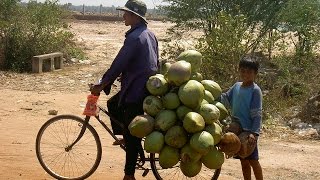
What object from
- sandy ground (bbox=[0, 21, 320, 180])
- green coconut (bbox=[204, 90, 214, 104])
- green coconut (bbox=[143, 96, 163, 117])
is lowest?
sandy ground (bbox=[0, 21, 320, 180])

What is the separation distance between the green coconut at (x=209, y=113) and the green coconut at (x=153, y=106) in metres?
0.36

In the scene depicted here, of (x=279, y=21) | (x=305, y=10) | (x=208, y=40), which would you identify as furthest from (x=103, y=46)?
(x=208, y=40)

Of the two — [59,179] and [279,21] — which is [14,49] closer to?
[279,21]

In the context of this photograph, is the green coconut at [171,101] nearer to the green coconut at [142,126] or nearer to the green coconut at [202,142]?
the green coconut at [142,126]

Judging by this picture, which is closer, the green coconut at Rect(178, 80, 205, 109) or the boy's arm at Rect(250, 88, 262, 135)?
the green coconut at Rect(178, 80, 205, 109)

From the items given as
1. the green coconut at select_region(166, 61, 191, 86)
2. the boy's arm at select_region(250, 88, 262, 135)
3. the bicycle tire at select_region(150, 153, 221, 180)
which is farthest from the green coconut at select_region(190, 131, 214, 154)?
the bicycle tire at select_region(150, 153, 221, 180)

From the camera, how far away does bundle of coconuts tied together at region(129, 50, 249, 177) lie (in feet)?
12.7

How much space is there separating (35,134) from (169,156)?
4.06 m

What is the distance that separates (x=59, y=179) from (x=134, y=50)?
1764 millimetres

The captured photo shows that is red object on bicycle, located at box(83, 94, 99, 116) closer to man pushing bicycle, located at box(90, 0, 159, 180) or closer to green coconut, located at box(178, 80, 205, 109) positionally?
man pushing bicycle, located at box(90, 0, 159, 180)

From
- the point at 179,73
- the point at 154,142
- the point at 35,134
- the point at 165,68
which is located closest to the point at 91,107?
the point at 165,68

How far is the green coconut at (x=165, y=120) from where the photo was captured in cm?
394

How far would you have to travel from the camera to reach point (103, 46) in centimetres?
2253

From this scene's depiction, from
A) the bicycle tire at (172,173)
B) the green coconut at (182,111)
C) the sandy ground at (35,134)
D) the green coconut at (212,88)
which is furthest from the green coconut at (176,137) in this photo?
the sandy ground at (35,134)
